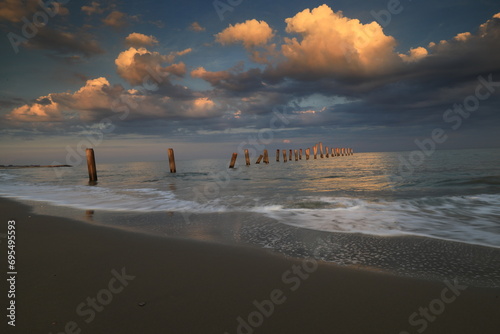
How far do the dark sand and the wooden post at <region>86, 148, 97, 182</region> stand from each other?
55.4ft

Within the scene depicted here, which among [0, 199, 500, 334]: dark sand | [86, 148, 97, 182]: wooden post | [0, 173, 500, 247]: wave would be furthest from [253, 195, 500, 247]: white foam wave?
[86, 148, 97, 182]: wooden post

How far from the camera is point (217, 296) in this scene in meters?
1.96

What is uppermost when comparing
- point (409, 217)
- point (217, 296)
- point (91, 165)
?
point (91, 165)

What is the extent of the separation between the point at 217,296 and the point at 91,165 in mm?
19613

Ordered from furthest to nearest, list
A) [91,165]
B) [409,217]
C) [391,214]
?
[91,165]
[391,214]
[409,217]

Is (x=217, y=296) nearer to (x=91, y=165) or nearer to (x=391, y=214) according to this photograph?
(x=391, y=214)

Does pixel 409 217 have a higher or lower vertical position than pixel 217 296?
lower

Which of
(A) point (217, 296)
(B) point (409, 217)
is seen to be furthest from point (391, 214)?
(A) point (217, 296)

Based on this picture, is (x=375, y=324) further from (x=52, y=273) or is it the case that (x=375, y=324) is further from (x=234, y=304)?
(x=52, y=273)

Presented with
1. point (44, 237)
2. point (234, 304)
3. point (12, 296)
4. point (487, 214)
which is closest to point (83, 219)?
point (44, 237)

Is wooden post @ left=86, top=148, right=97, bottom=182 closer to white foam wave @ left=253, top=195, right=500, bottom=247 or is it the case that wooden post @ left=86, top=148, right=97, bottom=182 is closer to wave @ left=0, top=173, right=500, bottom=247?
wave @ left=0, top=173, right=500, bottom=247

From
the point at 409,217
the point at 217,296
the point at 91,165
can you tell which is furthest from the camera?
the point at 91,165

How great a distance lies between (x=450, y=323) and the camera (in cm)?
164

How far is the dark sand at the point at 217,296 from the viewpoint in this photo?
1619mm
